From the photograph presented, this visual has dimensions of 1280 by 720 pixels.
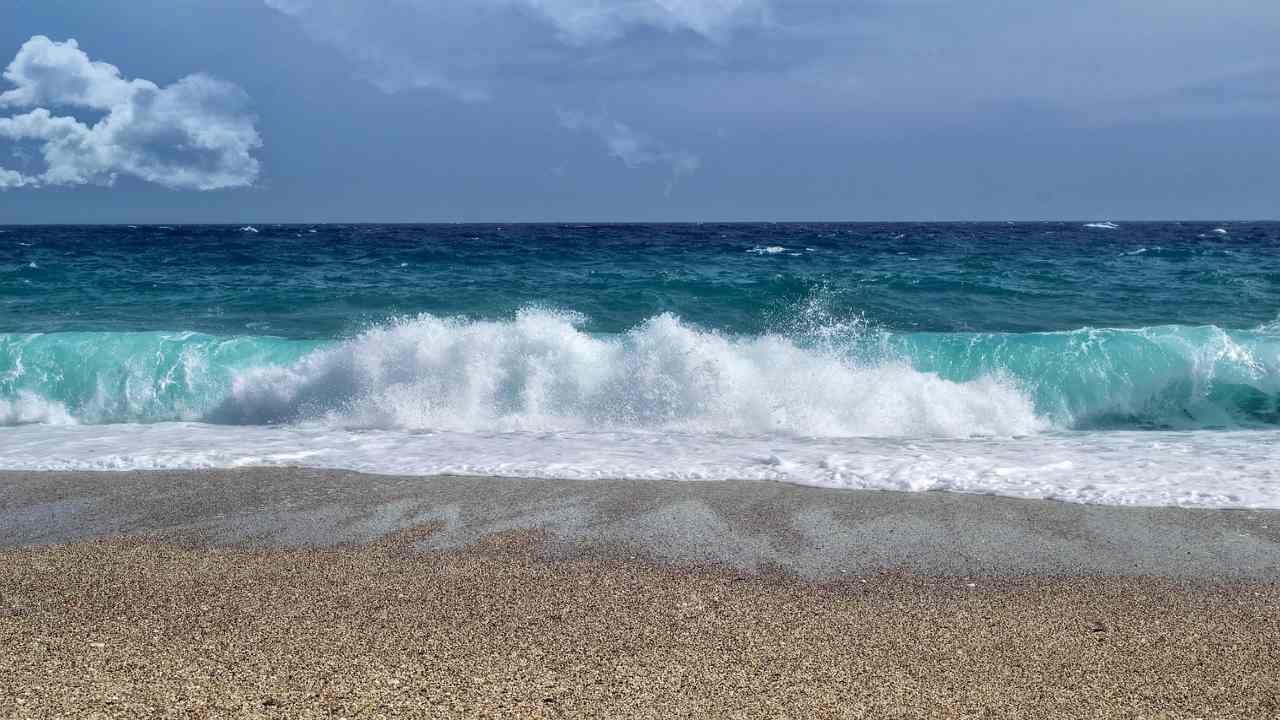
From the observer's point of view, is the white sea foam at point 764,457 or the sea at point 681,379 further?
the sea at point 681,379

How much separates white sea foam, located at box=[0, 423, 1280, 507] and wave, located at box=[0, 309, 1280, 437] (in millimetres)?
703

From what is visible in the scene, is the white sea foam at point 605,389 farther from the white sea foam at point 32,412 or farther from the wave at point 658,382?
the white sea foam at point 32,412

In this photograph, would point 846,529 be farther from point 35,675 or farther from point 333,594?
point 35,675

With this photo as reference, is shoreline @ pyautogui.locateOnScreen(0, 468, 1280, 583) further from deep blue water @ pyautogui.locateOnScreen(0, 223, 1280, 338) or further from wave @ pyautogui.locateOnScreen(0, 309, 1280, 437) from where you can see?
deep blue water @ pyautogui.locateOnScreen(0, 223, 1280, 338)

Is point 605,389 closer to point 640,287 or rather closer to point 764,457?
point 764,457

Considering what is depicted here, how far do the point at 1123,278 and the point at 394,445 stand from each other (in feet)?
57.0

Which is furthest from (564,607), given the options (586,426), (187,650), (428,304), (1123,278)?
(1123,278)

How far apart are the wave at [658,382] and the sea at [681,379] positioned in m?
0.03

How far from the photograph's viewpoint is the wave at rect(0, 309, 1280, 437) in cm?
934

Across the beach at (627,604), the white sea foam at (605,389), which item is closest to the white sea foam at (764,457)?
the beach at (627,604)

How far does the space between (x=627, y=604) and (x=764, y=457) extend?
3379mm

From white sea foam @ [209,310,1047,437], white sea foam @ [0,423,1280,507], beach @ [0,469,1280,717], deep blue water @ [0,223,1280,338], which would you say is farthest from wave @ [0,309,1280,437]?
beach @ [0,469,1280,717]

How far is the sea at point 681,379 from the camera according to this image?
725cm

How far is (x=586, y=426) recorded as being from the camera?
9281mm
